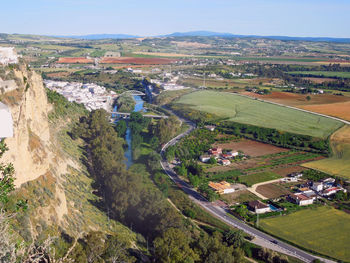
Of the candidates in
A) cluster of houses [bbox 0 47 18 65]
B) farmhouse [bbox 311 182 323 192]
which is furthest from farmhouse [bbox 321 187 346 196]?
cluster of houses [bbox 0 47 18 65]

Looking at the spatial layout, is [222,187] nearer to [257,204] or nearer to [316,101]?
[257,204]

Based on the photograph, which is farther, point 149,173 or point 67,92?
point 67,92

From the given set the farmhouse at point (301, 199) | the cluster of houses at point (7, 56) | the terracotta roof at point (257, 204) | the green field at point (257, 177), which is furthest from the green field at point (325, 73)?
the cluster of houses at point (7, 56)

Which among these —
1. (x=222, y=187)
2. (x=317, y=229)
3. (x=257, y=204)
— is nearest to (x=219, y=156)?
(x=222, y=187)

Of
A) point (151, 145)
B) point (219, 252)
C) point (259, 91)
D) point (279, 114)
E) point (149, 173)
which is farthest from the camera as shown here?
point (259, 91)

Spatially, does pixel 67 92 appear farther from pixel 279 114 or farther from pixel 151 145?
pixel 279 114

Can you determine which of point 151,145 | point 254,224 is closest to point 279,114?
point 151,145

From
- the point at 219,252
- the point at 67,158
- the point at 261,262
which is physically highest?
the point at 67,158
